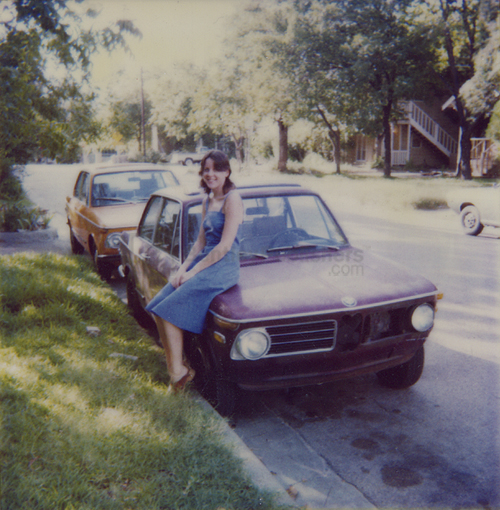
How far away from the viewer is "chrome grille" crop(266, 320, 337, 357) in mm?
3455

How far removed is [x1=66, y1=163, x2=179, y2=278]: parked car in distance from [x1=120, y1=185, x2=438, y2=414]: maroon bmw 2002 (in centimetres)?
298

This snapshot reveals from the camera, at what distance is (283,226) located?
181 inches

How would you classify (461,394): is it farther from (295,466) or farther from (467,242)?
(467,242)

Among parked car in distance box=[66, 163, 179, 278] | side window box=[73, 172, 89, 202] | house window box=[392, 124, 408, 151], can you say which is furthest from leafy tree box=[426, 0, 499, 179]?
side window box=[73, 172, 89, 202]

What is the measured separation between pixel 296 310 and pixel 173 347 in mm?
998

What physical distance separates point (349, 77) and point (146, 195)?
58.1 feet

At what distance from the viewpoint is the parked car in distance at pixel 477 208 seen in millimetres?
11359

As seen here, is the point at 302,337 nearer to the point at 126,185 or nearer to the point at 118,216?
the point at 118,216

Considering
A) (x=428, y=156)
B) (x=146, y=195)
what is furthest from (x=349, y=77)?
(x=146, y=195)

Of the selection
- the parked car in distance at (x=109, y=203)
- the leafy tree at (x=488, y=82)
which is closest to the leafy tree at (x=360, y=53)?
the leafy tree at (x=488, y=82)

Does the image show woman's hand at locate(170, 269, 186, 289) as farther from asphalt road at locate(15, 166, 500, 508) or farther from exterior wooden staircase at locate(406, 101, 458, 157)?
exterior wooden staircase at locate(406, 101, 458, 157)

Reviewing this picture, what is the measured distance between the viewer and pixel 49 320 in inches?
211

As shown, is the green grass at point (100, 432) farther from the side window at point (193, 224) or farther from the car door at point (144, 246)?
the side window at point (193, 224)

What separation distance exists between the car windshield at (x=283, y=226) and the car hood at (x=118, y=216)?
10.5 ft
